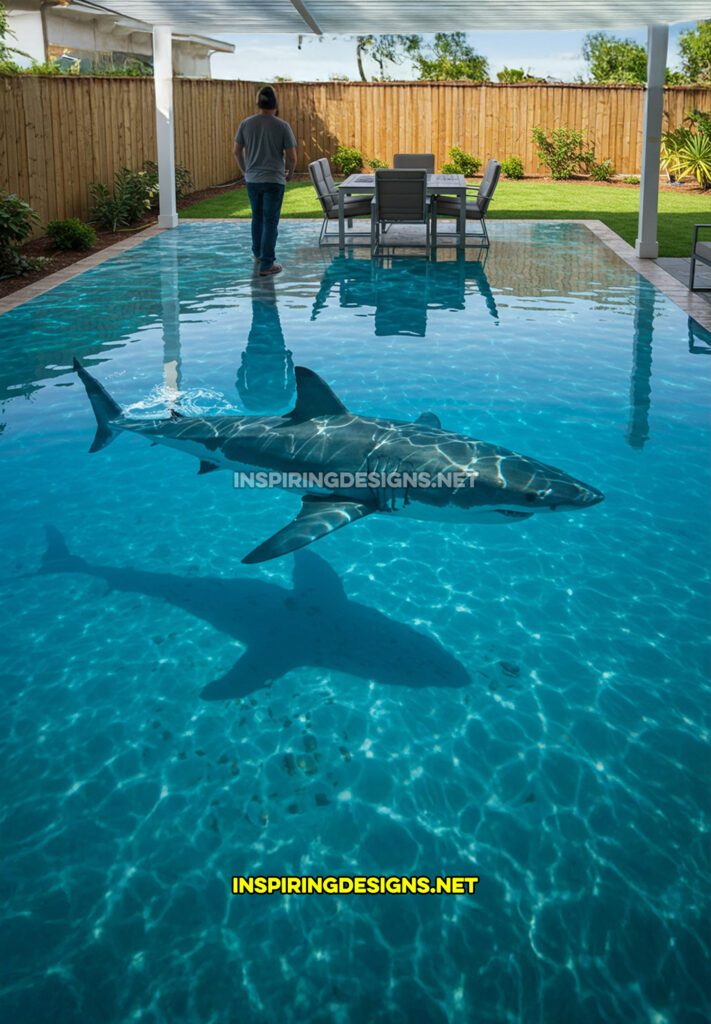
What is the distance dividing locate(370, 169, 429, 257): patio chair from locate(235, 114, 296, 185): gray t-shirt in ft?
5.97

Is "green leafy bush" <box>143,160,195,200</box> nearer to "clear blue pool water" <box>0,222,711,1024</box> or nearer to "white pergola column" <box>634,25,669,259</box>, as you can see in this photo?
"white pergola column" <box>634,25,669,259</box>

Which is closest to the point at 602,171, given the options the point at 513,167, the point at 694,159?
the point at 513,167

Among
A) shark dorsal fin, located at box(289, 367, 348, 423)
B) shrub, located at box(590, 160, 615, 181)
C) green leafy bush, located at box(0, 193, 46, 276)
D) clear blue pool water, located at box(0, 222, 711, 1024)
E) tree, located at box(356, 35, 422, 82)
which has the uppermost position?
tree, located at box(356, 35, 422, 82)

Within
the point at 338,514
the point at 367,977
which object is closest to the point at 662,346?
the point at 338,514

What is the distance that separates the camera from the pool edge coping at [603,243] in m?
9.57

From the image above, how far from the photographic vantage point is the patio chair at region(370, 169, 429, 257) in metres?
11.9

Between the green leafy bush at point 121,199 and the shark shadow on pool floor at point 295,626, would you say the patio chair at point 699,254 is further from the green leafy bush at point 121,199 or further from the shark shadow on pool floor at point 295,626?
the green leafy bush at point 121,199

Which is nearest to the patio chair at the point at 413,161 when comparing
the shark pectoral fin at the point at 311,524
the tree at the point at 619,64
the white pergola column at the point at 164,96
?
the white pergola column at the point at 164,96

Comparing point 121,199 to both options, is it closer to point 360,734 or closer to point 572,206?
point 572,206

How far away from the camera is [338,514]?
3.67 metres

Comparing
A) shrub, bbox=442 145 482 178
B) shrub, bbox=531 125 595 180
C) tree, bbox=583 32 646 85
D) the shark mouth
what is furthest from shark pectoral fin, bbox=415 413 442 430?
tree, bbox=583 32 646 85

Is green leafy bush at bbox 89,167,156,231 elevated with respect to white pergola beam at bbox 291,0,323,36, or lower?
lower

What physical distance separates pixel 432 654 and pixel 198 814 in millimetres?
1251

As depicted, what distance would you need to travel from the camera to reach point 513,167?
21375mm
